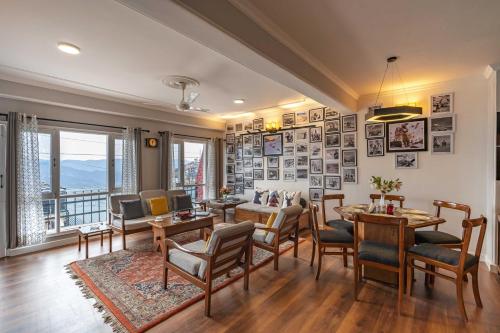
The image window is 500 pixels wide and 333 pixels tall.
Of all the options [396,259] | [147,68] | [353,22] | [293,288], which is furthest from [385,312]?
[147,68]

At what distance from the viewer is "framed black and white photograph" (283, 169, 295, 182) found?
228 inches

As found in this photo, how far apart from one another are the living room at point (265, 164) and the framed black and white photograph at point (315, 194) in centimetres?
5

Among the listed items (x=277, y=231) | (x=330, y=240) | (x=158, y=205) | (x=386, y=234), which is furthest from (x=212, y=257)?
(x=158, y=205)

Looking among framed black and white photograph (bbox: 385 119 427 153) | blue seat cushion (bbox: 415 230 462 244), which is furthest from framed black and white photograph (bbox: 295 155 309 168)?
blue seat cushion (bbox: 415 230 462 244)

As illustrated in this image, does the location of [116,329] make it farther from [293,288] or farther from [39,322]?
[293,288]

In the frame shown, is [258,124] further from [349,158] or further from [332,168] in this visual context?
[349,158]

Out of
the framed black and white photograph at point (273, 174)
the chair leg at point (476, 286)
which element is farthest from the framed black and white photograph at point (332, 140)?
the chair leg at point (476, 286)

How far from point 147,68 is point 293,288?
3.46 metres

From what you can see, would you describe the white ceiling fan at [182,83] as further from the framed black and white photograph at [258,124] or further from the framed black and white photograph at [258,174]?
the framed black and white photograph at [258,174]

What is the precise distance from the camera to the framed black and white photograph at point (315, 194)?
5.34 meters

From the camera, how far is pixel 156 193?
523 cm

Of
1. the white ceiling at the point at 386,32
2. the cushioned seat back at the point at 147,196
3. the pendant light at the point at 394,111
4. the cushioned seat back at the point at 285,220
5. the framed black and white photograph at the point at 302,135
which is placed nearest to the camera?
the white ceiling at the point at 386,32

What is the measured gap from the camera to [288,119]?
5.88 m

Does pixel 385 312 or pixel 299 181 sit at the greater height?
pixel 299 181
